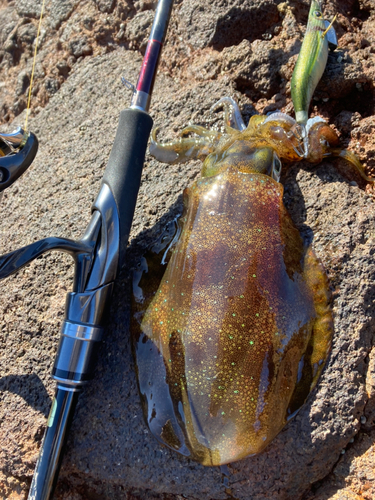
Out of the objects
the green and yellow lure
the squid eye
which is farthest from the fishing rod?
the green and yellow lure

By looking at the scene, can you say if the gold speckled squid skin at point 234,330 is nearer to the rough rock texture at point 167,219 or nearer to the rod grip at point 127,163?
the rough rock texture at point 167,219

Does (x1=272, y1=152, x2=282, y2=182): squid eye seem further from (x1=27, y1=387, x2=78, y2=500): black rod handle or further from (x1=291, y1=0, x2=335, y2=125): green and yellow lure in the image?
(x1=27, y1=387, x2=78, y2=500): black rod handle

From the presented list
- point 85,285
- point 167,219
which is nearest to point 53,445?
point 85,285

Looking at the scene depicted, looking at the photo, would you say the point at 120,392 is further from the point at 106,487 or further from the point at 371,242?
the point at 371,242

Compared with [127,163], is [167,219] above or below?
below

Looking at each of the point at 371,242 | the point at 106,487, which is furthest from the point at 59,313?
the point at 371,242

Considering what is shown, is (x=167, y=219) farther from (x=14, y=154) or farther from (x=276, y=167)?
(x=14, y=154)
